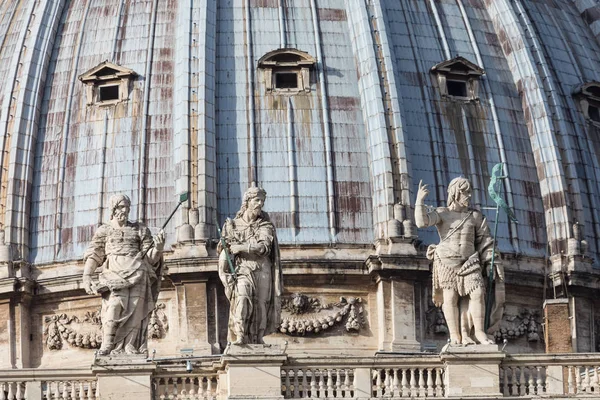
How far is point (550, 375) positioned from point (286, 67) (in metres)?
18.3

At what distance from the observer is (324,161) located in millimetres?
68188

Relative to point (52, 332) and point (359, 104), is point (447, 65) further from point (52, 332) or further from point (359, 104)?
point (52, 332)

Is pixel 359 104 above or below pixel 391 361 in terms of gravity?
above

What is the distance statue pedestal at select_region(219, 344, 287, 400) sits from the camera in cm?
5238

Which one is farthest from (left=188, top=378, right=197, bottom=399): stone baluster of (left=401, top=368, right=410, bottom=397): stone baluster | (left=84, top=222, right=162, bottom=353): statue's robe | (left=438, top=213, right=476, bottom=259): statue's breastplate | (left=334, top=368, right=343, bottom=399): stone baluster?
(left=438, top=213, right=476, bottom=259): statue's breastplate

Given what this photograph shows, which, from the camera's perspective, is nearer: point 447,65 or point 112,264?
point 112,264

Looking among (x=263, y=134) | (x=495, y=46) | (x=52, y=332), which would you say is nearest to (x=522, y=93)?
(x=495, y=46)

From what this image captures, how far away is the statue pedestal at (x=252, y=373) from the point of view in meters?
52.4

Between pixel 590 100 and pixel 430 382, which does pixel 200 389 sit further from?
pixel 590 100

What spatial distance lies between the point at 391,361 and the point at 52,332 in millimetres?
14745

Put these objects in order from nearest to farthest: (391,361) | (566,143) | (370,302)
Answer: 1. (391,361)
2. (370,302)
3. (566,143)

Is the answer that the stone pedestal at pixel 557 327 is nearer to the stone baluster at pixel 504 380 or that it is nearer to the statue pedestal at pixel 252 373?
the stone baluster at pixel 504 380

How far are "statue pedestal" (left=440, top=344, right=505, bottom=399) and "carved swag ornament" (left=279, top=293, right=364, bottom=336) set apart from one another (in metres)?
12.3

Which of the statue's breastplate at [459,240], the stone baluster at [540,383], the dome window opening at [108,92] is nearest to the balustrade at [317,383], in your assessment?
the statue's breastplate at [459,240]
